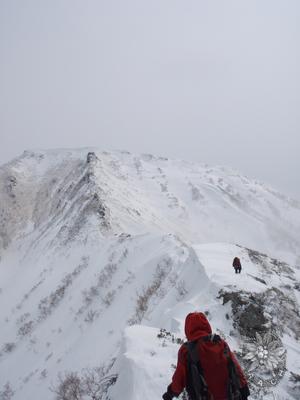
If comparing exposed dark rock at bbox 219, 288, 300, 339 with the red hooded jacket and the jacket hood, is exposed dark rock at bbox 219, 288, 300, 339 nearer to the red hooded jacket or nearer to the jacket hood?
the red hooded jacket

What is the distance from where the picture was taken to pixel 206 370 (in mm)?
4121

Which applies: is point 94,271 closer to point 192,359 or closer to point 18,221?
point 192,359

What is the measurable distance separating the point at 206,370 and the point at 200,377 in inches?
4.0

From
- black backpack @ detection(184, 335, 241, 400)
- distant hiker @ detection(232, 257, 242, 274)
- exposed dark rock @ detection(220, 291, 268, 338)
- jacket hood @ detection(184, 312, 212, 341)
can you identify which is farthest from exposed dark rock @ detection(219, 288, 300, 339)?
jacket hood @ detection(184, 312, 212, 341)

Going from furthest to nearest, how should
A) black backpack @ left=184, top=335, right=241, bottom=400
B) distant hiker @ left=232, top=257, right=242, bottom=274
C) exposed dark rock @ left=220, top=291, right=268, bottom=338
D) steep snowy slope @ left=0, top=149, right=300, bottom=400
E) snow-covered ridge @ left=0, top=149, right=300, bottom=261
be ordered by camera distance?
1. snow-covered ridge @ left=0, top=149, right=300, bottom=261
2. distant hiker @ left=232, top=257, right=242, bottom=274
3. exposed dark rock @ left=220, top=291, right=268, bottom=338
4. steep snowy slope @ left=0, top=149, right=300, bottom=400
5. black backpack @ left=184, top=335, right=241, bottom=400

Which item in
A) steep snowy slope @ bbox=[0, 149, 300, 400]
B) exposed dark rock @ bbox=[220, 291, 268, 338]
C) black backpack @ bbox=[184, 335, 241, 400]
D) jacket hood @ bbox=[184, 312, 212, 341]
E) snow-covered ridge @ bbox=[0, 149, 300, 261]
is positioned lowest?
snow-covered ridge @ bbox=[0, 149, 300, 261]

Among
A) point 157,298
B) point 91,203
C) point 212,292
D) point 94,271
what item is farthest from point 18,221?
point 212,292

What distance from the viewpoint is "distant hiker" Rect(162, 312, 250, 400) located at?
4.11m

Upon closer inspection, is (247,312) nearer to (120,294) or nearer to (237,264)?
(237,264)

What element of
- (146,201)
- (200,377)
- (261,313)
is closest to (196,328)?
(200,377)

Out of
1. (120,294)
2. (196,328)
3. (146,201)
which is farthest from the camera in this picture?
(146,201)

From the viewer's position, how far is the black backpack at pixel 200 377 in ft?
13.4

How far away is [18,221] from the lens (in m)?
54.9

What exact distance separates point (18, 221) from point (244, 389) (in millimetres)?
54766
